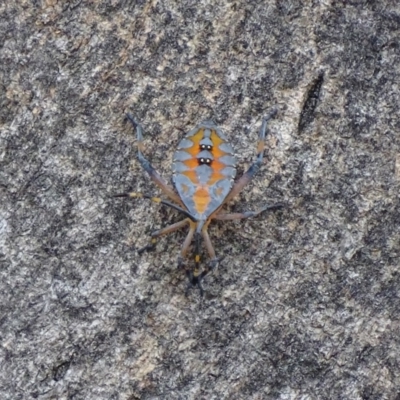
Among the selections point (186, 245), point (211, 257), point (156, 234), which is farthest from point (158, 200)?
point (211, 257)

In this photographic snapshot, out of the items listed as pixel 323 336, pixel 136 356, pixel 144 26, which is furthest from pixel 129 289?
pixel 144 26

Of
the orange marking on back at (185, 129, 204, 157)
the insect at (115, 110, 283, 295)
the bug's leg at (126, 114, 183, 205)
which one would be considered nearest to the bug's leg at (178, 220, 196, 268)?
the insect at (115, 110, 283, 295)

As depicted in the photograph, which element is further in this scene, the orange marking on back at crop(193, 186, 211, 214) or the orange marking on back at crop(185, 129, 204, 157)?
the orange marking on back at crop(193, 186, 211, 214)

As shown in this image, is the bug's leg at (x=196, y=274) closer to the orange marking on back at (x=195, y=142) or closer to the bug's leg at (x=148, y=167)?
the bug's leg at (x=148, y=167)

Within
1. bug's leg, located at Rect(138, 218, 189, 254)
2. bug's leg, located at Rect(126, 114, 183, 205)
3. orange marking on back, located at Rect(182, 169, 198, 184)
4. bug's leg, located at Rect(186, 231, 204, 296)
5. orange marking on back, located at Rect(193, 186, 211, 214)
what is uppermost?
bug's leg, located at Rect(126, 114, 183, 205)

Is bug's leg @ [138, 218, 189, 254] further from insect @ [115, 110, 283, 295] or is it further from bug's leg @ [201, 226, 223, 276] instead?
bug's leg @ [201, 226, 223, 276]

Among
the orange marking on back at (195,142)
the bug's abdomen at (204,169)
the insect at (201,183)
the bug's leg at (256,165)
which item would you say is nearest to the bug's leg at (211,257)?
the insect at (201,183)

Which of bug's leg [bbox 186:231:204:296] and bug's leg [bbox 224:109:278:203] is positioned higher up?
bug's leg [bbox 224:109:278:203]
